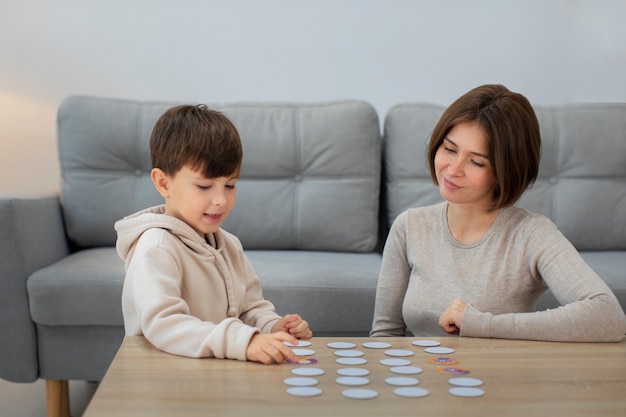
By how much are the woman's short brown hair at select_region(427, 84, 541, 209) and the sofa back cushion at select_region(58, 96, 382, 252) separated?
1.19 meters

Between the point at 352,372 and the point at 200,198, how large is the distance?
1.69 ft

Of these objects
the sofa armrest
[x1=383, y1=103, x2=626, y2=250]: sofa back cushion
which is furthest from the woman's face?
the sofa armrest

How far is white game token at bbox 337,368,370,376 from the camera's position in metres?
1.09

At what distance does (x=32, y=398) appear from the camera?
267 centimetres

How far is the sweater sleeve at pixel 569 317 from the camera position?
4.45 ft

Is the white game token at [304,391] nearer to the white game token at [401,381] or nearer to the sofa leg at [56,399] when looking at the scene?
the white game token at [401,381]

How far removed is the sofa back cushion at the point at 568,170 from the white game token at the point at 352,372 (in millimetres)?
1748

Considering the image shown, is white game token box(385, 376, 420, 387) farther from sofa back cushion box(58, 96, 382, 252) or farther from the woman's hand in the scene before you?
sofa back cushion box(58, 96, 382, 252)

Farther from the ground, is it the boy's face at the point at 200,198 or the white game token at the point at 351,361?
the boy's face at the point at 200,198

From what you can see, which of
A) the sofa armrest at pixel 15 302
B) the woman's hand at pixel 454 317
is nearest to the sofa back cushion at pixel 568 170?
the sofa armrest at pixel 15 302

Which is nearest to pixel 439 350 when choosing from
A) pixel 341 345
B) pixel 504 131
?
pixel 341 345

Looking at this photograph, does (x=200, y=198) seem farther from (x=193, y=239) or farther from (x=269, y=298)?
(x=269, y=298)

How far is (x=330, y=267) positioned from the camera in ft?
8.04

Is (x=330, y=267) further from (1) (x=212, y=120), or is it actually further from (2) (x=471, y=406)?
(2) (x=471, y=406)
